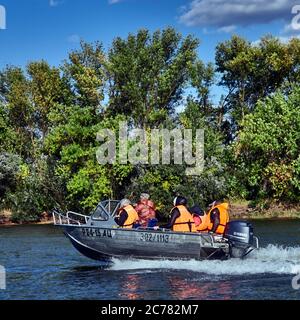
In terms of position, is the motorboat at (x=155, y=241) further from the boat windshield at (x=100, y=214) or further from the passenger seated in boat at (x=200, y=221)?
the passenger seated in boat at (x=200, y=221)

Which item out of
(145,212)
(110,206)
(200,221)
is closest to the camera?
(200,221)

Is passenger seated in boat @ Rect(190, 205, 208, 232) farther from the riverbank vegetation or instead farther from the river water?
the riverbank vegetation

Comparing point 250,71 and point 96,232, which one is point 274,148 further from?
point 96,232

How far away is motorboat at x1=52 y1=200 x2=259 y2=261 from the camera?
2528 centimetres

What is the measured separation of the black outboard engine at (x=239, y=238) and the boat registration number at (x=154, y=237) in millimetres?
2172

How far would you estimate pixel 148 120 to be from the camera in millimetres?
60156

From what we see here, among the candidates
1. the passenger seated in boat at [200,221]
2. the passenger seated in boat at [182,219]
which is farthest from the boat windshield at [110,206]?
Result: the passenger seated in boat at [200,221]

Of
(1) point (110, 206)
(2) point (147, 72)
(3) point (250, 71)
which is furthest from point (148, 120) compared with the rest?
(1) point (110, 206)

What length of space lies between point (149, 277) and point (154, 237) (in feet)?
7.07

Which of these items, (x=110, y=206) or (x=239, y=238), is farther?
(x=110, y=206)

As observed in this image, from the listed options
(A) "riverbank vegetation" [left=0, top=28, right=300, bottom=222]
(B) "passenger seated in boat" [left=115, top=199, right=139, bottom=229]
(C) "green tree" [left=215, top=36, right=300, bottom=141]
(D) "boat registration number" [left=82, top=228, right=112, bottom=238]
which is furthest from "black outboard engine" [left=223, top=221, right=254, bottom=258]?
(C) "green tree" [left=215, top=36, right=300, bottom=141]

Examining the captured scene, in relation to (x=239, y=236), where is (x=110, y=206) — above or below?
above

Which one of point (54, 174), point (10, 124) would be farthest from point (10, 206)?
point (10, 124)
